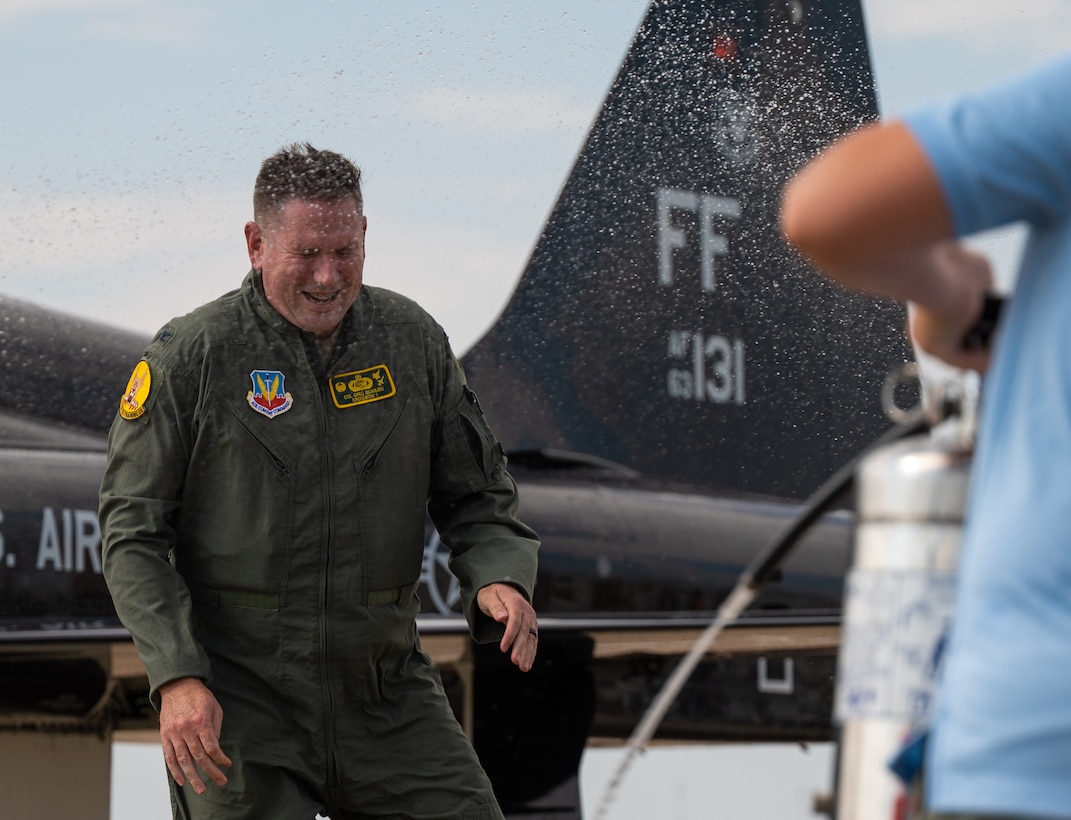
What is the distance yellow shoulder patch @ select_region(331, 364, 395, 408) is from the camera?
2340 mm

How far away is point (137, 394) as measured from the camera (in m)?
2.30

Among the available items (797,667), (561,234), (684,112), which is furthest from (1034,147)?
(684,112)

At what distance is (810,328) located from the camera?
5297mm

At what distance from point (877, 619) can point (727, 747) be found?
265cm

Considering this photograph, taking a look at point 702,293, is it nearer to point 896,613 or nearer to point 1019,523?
point 896,613

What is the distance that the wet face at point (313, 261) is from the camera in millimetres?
2334

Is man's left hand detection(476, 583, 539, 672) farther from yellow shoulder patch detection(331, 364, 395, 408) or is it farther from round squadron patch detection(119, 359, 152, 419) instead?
round squadron patch detection(119, 359, 152, 419)

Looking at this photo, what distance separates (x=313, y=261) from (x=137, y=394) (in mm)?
311

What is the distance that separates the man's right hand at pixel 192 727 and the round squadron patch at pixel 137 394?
387 mm

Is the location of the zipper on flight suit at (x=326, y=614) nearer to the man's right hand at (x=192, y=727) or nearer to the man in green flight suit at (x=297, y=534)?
the man in green flight suit at (x=297, y=534)

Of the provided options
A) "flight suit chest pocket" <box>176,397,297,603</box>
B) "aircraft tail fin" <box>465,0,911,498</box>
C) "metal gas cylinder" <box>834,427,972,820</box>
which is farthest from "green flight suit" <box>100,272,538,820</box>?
"aircraft tail fin" <box>465,0,911,498</box>

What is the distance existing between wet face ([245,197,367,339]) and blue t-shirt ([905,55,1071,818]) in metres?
1.43

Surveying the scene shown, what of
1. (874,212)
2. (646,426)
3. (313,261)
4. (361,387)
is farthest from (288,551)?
(646,426)

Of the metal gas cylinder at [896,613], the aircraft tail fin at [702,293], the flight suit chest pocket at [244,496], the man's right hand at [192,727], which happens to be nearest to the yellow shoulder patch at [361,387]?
the flight suit chest pocket at [244,496]
